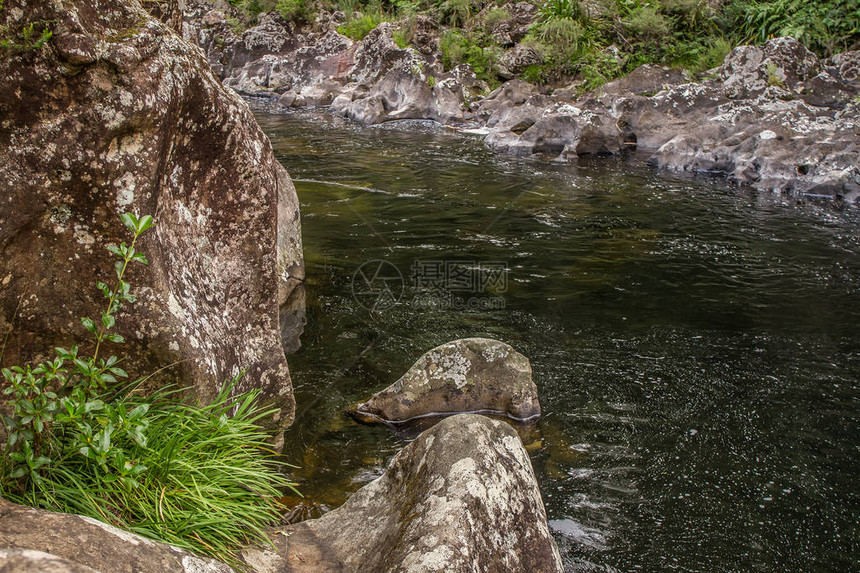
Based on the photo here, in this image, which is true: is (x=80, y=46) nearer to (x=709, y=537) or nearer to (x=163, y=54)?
(x=163, y=54)

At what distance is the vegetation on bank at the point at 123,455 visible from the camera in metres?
2.53

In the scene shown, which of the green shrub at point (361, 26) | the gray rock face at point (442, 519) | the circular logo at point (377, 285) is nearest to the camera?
the gray rock face at point (442, 519)

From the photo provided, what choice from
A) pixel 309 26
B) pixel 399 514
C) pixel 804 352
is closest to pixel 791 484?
pixel 804 352

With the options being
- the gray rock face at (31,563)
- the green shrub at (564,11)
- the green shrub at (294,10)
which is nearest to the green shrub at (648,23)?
the green shrub at (564,11)

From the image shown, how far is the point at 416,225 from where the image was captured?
32.5ft

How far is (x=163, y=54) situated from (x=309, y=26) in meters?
30.3

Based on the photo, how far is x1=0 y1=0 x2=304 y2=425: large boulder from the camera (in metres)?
2.88

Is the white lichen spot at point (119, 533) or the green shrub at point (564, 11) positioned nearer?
the white lichen spot at point (119, 533)

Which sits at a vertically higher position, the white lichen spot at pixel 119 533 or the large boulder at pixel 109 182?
the large boulder at pixel 109 182

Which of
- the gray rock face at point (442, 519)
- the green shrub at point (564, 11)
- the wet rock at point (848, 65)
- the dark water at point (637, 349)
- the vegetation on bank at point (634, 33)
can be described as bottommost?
the dark water at point (637, 349)

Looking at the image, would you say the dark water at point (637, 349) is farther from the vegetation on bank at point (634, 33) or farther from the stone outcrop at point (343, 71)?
the vegetation on bank at point (634, 33)

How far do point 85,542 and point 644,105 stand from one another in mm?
16383

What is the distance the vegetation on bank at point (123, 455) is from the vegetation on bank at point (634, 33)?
763 inches

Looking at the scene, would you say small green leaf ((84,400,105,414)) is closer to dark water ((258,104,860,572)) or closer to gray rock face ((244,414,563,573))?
gray rock face ((244,414,563,573))
